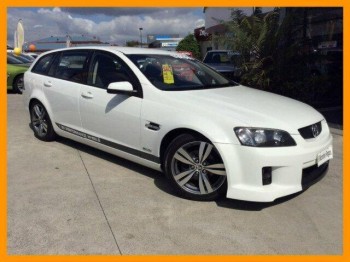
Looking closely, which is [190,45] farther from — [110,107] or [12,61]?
[110,107]

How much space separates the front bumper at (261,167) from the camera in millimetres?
3271

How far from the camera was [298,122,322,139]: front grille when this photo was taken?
356 cm

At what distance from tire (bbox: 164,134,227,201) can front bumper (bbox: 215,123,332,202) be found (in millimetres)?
146

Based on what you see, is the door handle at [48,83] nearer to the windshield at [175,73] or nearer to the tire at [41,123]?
the tire at [41,123]

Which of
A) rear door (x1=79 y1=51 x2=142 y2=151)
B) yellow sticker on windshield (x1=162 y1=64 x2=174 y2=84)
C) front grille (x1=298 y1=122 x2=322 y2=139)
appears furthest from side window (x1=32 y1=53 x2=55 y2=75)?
front grille (x1=298 y1=122 x2=322 y2=139)

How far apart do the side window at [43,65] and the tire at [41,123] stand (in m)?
0.53

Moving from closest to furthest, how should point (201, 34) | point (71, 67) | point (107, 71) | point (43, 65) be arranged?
point (107, 71) → point (71, 67) → point (43, 65) → point (201, 34)

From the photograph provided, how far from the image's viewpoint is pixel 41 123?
584 cm

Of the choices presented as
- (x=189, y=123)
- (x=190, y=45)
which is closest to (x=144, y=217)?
(x=189, y=123)

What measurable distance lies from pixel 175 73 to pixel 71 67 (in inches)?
67.7

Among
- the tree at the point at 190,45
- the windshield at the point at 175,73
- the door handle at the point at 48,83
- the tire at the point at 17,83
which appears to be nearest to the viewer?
the windshield at the point at 175,73

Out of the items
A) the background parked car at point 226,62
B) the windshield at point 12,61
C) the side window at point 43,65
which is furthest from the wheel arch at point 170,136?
the windshield at point 12,61

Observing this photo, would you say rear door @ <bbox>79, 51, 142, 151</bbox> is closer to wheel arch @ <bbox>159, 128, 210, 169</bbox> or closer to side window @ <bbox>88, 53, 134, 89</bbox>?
side window @ <bbox>88, 53, 134, 89</bbox>

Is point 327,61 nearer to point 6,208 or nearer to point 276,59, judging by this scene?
point 276,59
